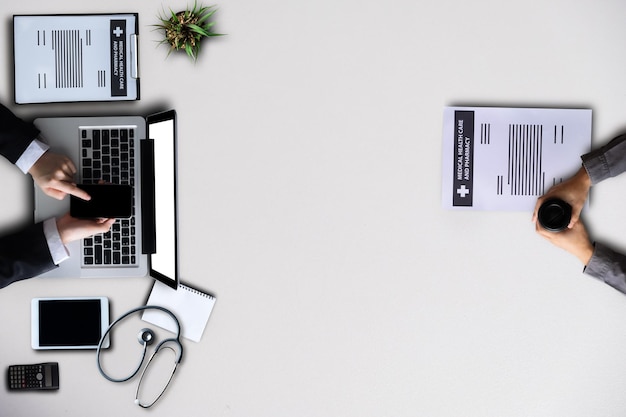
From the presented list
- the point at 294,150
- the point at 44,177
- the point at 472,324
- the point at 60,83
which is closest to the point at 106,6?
the point at 60,83

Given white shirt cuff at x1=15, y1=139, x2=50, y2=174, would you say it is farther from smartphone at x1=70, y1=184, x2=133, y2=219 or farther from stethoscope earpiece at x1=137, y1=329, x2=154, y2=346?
stethoscope earpiece at x1=137, y1=329, x2=154, y2=346

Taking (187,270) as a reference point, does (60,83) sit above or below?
above

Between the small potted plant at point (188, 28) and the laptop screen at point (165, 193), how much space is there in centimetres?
22

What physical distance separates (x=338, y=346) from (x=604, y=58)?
1.09 metres

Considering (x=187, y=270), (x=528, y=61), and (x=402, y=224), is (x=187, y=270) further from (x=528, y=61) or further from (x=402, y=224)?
(x=528, y=61)

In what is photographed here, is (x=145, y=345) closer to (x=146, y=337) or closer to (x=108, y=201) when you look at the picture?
(x=146, y=337)

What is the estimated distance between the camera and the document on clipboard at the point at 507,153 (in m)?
1.46

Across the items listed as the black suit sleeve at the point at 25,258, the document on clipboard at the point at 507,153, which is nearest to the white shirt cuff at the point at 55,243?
the black suit sleeve at the point at 25,258

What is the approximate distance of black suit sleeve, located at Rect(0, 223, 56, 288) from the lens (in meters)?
1.42

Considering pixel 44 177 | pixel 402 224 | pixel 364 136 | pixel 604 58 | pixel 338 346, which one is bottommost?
pixel 338 346

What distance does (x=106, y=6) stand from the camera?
147cm

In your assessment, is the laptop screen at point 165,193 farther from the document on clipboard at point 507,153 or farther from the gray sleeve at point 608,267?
the gray sleeve at point 608,267

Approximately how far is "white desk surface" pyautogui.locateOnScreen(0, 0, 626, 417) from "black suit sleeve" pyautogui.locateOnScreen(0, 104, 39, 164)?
0.25 feet

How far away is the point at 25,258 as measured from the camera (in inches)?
56.0
